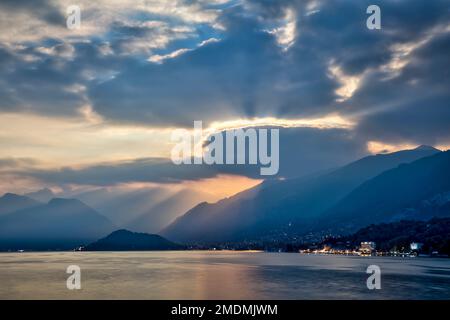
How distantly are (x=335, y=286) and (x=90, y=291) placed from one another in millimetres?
39593

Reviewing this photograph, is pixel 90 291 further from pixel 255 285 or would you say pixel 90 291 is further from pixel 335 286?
pixel 335 286
